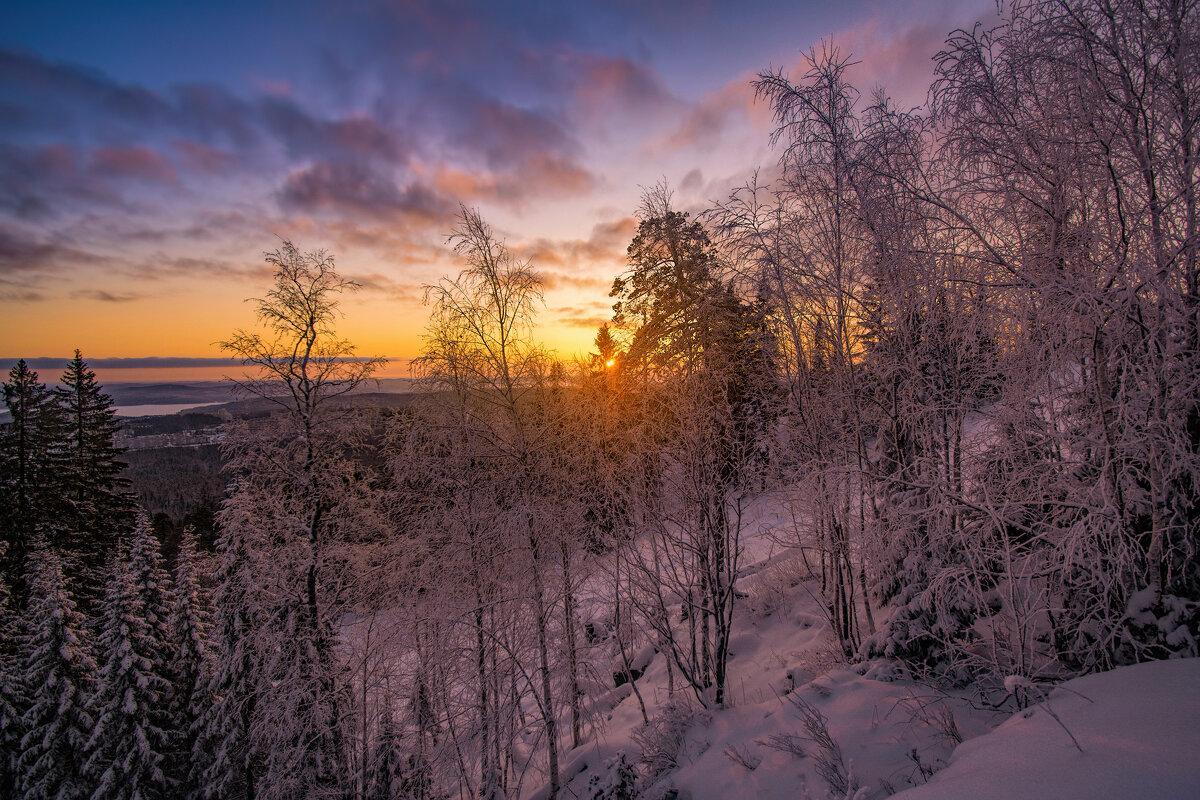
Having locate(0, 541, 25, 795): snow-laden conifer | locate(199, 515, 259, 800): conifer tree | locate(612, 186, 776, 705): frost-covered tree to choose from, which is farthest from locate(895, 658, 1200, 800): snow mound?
locate(0, 541, 25, 795): snow-laden conifer

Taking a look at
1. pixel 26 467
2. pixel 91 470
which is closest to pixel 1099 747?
pixel 26 467

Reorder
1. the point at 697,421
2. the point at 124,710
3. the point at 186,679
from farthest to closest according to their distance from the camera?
the point at 186,679
the point at 124,710
the point at 697,421

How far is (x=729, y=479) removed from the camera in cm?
822

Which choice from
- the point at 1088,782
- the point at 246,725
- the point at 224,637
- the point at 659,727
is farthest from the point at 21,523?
the point at 1088,782

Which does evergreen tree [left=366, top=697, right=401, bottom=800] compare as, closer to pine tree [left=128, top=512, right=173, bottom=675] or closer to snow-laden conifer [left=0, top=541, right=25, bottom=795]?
pine tree [left=128, top=512, right=173, bottom=675]

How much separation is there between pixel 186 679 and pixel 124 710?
1763 mm

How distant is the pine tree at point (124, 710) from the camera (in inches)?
511

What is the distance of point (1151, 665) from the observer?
3.42 m

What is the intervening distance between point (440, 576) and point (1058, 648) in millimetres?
9006

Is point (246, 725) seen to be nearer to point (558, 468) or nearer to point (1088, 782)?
point (558, 468)

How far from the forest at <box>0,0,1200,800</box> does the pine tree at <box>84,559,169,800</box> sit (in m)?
0.10

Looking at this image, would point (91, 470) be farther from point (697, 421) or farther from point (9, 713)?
point (697, 421)

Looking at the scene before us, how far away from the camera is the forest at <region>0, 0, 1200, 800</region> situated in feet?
12.1

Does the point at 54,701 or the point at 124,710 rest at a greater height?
the point at 54,701
